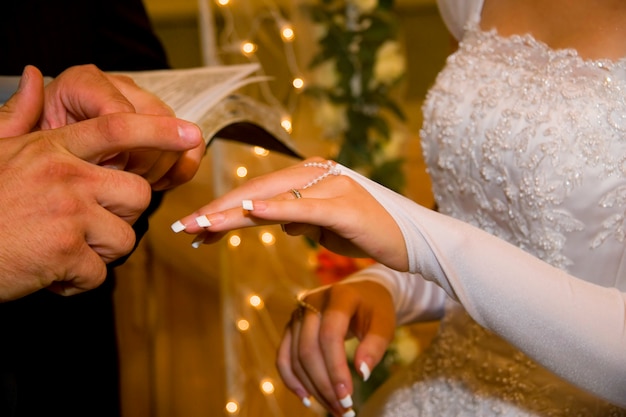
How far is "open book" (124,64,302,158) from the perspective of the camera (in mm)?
1000

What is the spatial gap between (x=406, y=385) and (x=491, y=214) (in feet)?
1.04

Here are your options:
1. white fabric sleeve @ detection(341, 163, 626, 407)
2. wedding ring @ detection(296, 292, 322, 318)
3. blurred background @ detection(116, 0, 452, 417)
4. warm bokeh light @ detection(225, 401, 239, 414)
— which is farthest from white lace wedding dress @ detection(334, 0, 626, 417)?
warm bokeh light @ detection(225, 401, 239, 414)

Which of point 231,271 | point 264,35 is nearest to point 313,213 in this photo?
point 231,271

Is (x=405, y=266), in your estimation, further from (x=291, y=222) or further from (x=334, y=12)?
(x=334, y=12)

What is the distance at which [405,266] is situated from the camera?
911 millimetres

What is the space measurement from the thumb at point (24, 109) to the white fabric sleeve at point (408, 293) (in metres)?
0.55

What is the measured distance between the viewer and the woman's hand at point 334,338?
42.3 inches

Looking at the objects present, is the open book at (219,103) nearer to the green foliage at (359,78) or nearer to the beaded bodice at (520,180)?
the beaded bodice at (520,180)

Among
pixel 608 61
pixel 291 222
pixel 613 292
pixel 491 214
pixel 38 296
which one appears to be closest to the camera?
pixel 291 222

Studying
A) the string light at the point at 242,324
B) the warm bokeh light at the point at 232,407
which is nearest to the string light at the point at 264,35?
the string light at the point at 242,324

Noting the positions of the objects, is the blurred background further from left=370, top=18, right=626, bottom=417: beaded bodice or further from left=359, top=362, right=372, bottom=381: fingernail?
left=359, top=362, right=372, bottom=381: fingernail

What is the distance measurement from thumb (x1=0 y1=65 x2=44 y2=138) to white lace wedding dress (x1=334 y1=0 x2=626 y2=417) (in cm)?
36

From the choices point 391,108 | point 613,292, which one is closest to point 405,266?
point 613,292

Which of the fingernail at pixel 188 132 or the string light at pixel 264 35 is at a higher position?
the fingernail at pixel 188 132
